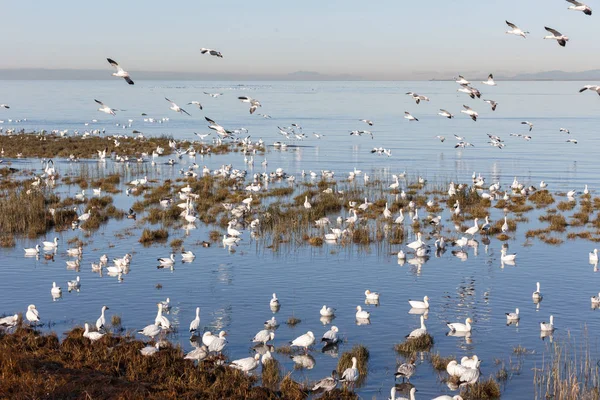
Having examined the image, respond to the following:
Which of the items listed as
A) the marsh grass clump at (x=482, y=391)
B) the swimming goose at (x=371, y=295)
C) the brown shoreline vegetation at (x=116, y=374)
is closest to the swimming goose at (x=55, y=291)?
the brown shoreline vegetation at (x=116, y=374)

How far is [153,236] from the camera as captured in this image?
32812 millimetres

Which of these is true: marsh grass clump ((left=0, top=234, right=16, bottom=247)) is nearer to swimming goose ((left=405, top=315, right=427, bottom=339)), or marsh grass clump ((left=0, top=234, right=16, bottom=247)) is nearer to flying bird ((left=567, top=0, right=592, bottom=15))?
swimming goose ((left=405, top=315, right=427, bottom=339))

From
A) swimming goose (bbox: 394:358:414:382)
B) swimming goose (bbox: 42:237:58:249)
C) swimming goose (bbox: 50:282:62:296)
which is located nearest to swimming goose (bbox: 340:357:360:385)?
swimming goose (bbox: 394:358:414:382)

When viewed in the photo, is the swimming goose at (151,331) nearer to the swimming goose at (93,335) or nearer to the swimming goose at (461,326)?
the swimming goose at (93,335)

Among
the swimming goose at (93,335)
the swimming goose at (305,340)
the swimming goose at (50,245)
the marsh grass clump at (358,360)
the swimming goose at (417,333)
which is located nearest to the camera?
the marsh grass clump at (358,360)

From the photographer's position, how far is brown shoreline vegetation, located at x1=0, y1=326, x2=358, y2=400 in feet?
46.5

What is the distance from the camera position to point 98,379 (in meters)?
15.1

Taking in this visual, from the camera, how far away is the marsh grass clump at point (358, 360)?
17.2 metres

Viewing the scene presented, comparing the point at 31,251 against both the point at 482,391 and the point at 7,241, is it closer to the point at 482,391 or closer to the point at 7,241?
the point at 7,241

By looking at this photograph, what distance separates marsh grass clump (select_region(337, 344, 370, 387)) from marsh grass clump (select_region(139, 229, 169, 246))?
15.7 m

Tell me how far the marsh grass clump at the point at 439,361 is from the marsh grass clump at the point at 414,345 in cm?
64

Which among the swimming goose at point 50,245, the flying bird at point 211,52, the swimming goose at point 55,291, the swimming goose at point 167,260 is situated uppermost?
the flying bird at point 211,52

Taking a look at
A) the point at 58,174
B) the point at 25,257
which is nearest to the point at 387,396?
the point at 25,257

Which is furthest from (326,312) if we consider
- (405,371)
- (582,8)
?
(582,8)
